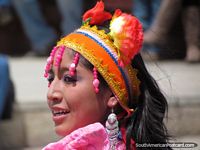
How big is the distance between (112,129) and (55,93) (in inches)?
10.3

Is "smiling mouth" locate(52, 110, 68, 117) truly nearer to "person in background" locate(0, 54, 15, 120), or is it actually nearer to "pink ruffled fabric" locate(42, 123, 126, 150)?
"pink ruffled fabric" locate(42, 123, 126, 150)

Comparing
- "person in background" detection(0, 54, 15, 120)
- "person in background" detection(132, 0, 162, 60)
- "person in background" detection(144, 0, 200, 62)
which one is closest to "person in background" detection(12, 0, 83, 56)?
"person in background" detection(132, 0, 162, 60)

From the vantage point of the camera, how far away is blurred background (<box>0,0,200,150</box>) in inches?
186

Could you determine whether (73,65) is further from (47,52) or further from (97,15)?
(47,52)

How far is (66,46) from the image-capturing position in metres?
2.69

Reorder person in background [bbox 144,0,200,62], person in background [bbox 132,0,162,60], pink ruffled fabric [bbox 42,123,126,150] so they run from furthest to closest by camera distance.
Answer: person in background [bbox 132,0,162,60]
person in background [bbox 144,0,200,62]
pink ruffled fabric [bbox 42,123,126,150]

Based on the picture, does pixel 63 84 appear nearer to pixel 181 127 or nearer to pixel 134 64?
pixel 134 64

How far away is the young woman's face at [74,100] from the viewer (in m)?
2.62

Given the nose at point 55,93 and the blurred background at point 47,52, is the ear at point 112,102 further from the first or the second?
the blurred background at point 47,52

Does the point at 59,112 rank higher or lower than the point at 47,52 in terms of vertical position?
lower

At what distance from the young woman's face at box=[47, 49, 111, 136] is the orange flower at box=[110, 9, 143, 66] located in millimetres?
153

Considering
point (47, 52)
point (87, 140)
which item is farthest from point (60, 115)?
point (47, 52)

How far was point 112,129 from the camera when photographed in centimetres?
263

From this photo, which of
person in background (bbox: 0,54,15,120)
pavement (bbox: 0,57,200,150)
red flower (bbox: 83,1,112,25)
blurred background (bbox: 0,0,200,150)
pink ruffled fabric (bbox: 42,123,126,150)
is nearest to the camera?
pink ruffled fabric (bbox: 42,123,126,150)
